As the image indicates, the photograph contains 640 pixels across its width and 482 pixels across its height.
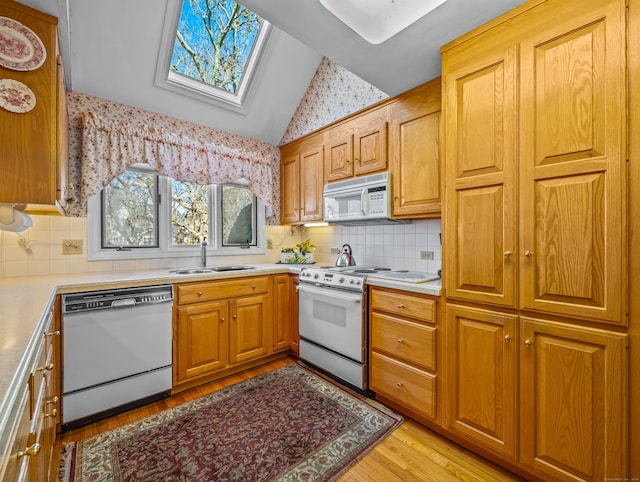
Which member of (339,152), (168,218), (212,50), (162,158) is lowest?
(168,218)

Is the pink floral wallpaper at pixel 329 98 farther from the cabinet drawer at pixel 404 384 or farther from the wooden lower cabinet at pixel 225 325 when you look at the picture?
the cabinet drawer at pixel 404 384

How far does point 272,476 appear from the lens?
1.59 m

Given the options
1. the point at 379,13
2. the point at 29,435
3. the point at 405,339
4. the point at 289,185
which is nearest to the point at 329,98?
the point at 289,185

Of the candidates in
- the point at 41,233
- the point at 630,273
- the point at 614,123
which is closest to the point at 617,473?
the point at 630,273

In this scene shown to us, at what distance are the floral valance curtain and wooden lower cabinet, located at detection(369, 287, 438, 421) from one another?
1.94m

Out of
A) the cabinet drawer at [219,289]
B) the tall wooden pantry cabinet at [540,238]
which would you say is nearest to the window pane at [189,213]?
the cabinet drawer at [219,289]

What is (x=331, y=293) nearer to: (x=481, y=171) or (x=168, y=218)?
(x=481, y=171)

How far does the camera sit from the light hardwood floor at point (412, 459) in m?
1.60

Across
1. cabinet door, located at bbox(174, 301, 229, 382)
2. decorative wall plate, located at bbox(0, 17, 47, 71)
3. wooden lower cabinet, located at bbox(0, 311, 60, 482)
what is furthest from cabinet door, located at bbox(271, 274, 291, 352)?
decorative wall plate, located at bbox(0, 17, 47, 71)

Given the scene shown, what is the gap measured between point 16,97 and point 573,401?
3075 mm

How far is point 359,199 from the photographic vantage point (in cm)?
274

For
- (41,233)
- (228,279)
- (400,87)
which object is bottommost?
(228,279)

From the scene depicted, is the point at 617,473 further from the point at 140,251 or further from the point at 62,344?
the point at 140,251

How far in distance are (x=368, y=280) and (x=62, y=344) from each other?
6.68 feet
